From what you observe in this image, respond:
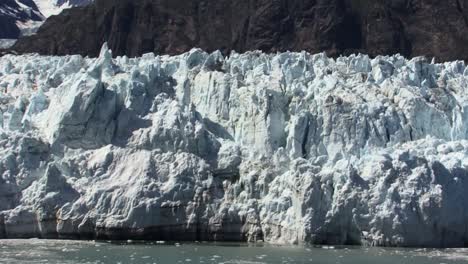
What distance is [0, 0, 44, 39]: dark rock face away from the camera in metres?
130

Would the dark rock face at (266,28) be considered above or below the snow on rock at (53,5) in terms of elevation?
below

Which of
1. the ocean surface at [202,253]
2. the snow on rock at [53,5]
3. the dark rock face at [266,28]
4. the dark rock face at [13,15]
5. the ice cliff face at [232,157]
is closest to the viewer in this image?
the ocean surface at [202,253]

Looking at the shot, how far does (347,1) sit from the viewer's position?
267 ft

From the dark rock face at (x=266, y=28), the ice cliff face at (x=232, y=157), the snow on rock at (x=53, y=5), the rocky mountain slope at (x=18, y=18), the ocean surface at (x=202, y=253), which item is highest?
the snow on rock at (x=53, y=5)

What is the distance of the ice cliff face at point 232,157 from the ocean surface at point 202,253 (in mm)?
886

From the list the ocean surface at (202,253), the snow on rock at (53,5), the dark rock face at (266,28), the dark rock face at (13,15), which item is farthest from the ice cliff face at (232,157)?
the snow on rock at (53,5)

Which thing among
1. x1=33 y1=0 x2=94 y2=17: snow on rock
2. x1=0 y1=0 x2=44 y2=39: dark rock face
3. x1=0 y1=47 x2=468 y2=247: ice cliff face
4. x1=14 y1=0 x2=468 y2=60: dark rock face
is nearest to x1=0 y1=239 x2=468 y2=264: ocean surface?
x1=0 y1=47 x2=468 y2=247: ice cliff face

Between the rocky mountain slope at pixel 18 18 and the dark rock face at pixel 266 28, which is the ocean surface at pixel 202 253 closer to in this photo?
the dark rock face at pixel 266 28

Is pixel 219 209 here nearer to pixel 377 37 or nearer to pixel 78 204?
pixel 78 204

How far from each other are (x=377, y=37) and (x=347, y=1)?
496 cm

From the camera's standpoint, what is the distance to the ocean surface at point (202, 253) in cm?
2362

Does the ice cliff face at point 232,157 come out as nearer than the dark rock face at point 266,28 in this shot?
Yes

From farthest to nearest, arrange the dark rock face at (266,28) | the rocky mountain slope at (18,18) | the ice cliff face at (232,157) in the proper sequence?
the rocky mountain slope at (18,18), the dark rock face at (266,28), the ice cliff face at (232,157)

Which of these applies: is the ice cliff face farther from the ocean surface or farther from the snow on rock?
the snow on rock
